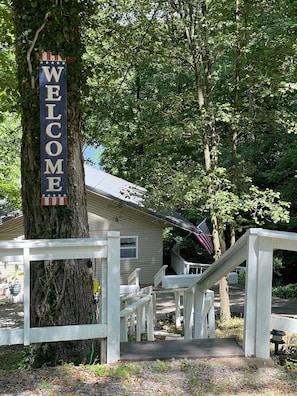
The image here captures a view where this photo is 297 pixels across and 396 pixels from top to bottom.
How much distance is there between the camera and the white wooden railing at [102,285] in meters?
3.35

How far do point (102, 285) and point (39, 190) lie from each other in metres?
1.26

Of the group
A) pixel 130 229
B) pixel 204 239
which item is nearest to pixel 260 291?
pixel 204 239

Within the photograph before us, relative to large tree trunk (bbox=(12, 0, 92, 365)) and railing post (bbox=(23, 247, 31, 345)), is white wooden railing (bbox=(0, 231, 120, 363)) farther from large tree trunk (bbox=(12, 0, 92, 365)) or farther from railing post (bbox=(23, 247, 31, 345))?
large tree trunk (bbox=(12, 0, 92, 365))

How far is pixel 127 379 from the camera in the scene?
10.6 ft

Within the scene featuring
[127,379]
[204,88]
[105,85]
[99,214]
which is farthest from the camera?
[99,214]

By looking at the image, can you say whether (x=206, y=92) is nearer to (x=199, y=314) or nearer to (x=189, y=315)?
(x=189, y=315)

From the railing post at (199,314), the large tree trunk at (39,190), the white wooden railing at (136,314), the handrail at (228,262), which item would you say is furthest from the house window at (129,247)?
the large tree trunk at (39,190)

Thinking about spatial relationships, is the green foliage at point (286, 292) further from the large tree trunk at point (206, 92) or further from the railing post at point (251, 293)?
the railing post at point (251, 293)

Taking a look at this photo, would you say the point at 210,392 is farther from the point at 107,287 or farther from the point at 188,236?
the point at 188,236

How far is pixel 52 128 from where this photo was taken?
14.1 feet

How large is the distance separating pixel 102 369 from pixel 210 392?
84cm

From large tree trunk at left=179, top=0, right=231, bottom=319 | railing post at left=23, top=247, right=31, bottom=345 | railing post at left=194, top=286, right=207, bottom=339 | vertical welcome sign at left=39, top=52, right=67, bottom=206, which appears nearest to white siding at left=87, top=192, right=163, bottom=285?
large tree trunk at left=179, top=0, right=231, bottom=319

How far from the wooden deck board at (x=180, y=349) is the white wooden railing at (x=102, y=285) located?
21 centimetres

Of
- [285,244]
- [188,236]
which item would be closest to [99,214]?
[188,236]
